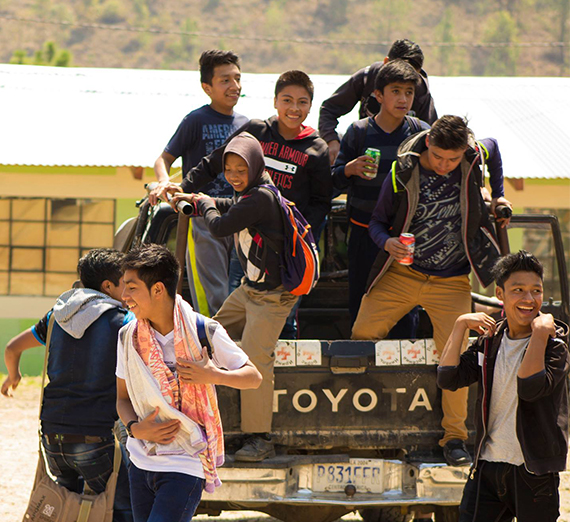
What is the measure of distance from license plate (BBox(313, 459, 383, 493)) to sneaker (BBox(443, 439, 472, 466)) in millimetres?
333

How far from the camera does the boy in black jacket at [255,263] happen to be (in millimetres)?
4383

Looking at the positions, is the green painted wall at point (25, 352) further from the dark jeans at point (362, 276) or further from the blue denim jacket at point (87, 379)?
the blue denim jacket at point (87, 379)

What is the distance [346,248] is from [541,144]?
7.56 m

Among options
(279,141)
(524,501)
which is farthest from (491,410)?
(279,141)

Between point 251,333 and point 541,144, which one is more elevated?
point 541,144

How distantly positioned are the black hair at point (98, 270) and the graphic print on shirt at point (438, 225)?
1.57 meters

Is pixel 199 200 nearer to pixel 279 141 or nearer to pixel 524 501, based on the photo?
pixel 279 141

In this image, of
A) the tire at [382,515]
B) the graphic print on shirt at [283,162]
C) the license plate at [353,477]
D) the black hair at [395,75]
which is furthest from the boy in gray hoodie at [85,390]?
the tire at [382,515]

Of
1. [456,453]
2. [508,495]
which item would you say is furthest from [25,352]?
[508,495]

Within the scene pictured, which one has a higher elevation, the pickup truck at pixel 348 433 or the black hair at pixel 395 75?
the black hair at pixel 395 75

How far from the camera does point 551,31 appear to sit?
78.4 m

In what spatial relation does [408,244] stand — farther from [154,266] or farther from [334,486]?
[154,266]

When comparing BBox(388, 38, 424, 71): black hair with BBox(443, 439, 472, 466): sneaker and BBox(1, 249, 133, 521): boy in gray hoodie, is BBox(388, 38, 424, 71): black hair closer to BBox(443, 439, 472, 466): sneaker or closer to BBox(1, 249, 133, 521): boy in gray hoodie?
BBox(443, 439, 472, 466): sneaker

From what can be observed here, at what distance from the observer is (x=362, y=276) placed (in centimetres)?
526
